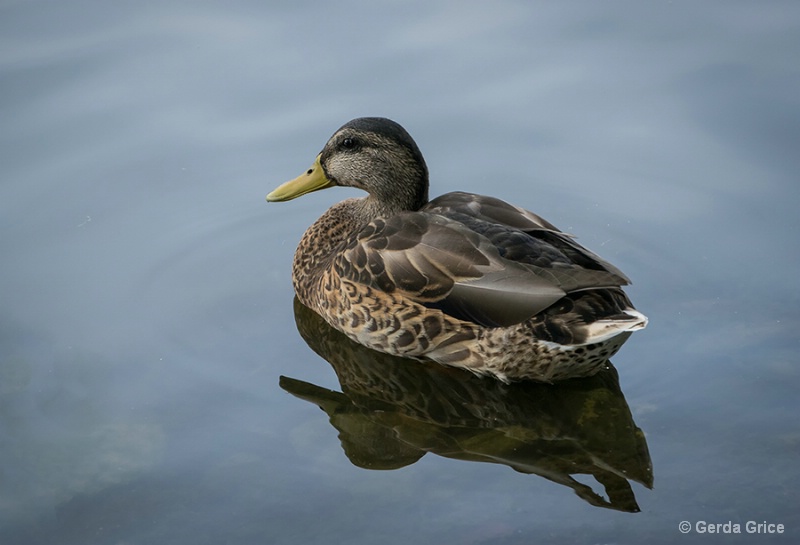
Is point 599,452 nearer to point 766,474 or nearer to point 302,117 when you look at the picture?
point 766,474

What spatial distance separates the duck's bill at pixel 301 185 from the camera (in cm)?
743

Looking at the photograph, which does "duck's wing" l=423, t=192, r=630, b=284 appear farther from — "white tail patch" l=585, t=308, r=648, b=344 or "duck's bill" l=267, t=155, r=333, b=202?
"duck's bill" l=267, t=155, r=333, b=202

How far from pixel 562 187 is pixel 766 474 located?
9.60ft

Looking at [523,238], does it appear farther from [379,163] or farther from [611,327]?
[379,163]

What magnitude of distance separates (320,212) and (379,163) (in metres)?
1.08

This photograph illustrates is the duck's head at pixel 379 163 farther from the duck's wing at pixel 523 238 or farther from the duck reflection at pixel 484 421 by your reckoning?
the duck reflection at pixel 484 421

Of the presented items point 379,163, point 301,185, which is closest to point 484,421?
point 379,163

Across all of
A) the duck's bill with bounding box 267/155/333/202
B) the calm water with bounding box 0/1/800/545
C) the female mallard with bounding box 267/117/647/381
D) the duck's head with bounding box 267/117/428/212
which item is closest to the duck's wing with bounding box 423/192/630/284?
the female mallard with bounding box 267/117/647/381

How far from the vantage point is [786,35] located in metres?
9.26

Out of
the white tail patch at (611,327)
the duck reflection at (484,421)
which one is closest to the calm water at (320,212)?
the duck reflection at (484,421)

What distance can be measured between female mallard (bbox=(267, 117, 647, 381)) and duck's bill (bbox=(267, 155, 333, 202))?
0.03m

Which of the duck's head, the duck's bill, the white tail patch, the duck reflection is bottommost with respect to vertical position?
the duck reflection

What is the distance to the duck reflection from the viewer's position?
576 centimetres

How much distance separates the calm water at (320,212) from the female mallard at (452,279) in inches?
8.7
